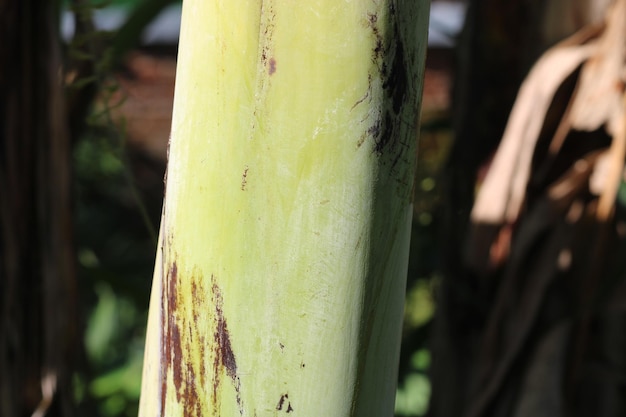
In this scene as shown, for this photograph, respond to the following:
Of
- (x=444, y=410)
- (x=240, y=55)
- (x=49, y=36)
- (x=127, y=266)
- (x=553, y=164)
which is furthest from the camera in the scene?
(x=127, y=266)

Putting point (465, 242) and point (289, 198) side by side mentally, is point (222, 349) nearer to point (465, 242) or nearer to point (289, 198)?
point (289, 198)

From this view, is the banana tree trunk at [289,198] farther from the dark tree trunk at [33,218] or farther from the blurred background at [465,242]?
the dark tree trunk at [33,218]

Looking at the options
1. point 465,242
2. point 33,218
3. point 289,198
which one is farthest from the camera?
point 465,242

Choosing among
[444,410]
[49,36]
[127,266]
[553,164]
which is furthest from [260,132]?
[127,266]

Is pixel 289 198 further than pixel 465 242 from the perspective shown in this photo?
No

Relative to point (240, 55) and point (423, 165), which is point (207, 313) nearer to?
point (240, 55)

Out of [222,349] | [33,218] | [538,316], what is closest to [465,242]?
[538,316]
